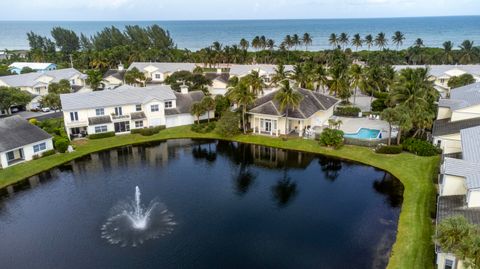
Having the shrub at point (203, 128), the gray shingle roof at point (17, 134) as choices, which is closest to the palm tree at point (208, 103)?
the shrub at point (203, 128)

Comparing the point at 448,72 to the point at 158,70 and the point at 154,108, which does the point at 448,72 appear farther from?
the point at 158,70

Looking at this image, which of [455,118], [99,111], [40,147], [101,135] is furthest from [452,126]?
[40,147]

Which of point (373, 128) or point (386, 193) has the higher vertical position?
point (373, 128)

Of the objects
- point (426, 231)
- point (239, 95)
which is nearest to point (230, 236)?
point (426, 231)

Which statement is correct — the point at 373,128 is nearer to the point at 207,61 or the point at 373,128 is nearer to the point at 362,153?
the point at 362,153

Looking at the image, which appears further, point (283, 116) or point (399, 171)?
point (283, 116)

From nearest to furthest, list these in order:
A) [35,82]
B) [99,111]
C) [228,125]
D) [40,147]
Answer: [40,147] < [228,125] < [99,111] < [35,82]

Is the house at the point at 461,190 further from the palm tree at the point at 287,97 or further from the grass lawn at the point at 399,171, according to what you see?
the palm tree at the point at 287,97
